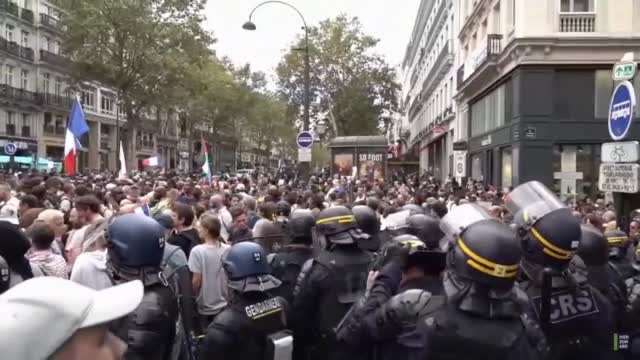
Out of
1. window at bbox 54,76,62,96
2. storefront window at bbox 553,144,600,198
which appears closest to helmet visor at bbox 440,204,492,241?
storefront window at bbox 553,144,600,198

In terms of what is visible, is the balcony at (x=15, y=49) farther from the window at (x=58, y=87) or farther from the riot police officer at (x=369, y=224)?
the riot police officer at (x=369, y=224)

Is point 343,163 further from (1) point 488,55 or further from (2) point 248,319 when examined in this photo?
(2) point 248,319

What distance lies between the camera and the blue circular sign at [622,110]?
24.0 ft

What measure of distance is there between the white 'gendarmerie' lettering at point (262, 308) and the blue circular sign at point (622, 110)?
505 centimetres

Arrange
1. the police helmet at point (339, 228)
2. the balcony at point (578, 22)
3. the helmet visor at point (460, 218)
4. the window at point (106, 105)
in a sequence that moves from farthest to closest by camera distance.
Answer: the window at point (106, 105), the balcony at point (578, 22), the police helmet at point (339, 228), the helmet visor at point (460, 218)

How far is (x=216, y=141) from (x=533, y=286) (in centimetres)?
6894

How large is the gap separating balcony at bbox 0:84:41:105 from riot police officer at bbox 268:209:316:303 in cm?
4543

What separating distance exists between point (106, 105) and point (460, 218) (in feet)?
203

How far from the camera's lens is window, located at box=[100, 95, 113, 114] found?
199ft

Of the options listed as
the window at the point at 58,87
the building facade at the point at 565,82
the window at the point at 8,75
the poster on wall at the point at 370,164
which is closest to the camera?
the building facade at the point at 565,82

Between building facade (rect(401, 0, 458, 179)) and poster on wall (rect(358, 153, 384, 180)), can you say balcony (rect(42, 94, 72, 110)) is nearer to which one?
building facade (rect(401, 0, 458, 179))

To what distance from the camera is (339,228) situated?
4680mm

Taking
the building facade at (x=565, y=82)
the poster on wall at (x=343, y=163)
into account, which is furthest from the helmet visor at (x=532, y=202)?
the poster on wall at (x=343, y=163)

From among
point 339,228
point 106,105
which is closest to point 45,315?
point 339,228
